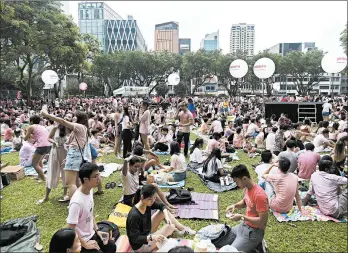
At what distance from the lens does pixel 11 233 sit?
384 cm

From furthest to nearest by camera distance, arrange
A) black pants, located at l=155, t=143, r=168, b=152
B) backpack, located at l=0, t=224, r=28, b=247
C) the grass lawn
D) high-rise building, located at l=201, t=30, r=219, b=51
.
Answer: high-rise building, located at l=201, t=30, r=219, b=51
black pants, located at l=155, t=143, r=168, b=152
the grass lawn
backpack, located at l=0, t=224, r=28, b=247

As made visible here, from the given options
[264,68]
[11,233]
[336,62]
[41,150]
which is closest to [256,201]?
[11,233]

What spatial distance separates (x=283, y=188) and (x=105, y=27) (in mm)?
90685

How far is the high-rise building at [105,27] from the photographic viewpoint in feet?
283

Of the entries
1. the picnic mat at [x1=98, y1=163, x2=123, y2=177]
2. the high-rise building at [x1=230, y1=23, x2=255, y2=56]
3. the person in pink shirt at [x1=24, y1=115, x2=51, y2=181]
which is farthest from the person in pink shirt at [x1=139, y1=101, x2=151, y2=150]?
the high-rise building at [x1=230, y1=23, x2=255, y2=56]

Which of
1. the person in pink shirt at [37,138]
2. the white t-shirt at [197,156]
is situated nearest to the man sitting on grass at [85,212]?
the person in pink shirt at [37,138]

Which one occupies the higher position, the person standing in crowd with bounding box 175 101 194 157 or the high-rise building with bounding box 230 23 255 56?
the high-rise building with bounding box 230 23 255 56

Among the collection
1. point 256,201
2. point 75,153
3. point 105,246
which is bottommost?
point 105,246

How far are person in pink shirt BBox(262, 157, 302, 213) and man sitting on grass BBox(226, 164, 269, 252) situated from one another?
4.48ft

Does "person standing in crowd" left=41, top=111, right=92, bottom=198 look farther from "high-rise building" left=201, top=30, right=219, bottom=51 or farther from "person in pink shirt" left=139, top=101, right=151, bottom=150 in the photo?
"high-rise building" left=201, top=30, right=219, bottom=51

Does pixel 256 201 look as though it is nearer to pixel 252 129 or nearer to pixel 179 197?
pixel 179 197

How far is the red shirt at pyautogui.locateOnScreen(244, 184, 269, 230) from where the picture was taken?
3.12m

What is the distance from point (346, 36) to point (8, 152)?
2643 centimetres

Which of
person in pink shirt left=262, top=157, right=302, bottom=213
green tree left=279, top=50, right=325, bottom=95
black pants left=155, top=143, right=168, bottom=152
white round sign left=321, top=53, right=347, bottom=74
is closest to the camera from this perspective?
person in pink shirt left=262, top=157, right=302, bottom=213
